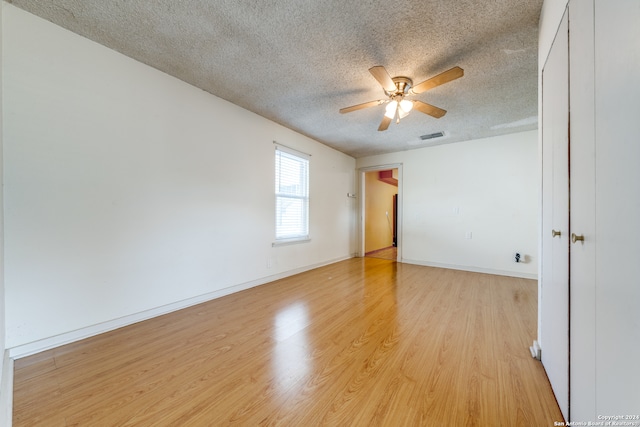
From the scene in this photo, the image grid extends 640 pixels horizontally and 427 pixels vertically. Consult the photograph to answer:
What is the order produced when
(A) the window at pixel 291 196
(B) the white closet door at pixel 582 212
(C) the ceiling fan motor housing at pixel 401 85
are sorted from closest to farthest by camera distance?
(B) the white closet door at pixel 582 212, (C) the ceiling fan motor housing at pixel 401 85, (A) the window at pixel 291 196

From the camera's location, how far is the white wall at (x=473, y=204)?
3.88m

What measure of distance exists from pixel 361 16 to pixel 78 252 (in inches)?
111

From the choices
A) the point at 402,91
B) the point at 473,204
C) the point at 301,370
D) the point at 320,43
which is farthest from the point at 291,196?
the point at 473,204

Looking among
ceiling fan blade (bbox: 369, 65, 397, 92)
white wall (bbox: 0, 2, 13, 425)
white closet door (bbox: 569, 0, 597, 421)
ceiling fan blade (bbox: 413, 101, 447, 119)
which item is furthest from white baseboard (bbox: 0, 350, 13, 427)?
ceiling fan blade (bbox: 413, 101, 447, 119)

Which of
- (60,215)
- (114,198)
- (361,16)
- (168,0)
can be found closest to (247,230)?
(114,198)

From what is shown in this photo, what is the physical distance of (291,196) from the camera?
157 inches

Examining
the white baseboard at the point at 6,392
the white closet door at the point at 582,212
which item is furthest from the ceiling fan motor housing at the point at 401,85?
the white baseboard at the point at 6,392

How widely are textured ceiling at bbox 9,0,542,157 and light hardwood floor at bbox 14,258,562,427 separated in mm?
2403

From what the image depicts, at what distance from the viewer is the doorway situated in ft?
18.8

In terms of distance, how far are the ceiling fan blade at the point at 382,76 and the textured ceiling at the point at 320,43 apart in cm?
23

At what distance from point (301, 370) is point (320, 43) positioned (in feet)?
8.08

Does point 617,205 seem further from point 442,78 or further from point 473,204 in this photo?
point 473,204

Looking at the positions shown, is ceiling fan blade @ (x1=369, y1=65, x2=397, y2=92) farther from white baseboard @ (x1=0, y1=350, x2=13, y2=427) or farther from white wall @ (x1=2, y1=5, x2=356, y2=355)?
white baseboard @ (x1=0, y1=350, x2=13, y2=427)

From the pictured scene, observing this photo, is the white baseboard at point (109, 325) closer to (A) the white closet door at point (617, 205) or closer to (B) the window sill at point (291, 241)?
(B) the window sill at point (291, 241)
